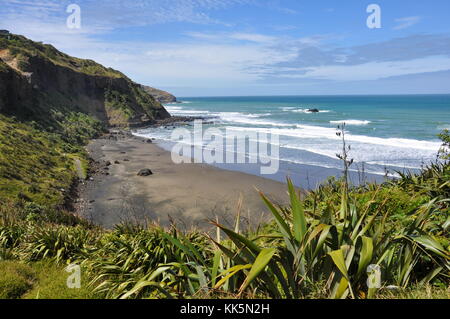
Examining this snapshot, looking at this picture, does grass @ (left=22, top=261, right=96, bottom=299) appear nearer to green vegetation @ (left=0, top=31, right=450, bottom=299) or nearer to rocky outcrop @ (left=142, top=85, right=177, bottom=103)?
green vegetation @ (left=0, top=31, right=450, bottom=299)

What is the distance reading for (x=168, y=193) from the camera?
21.1 meters

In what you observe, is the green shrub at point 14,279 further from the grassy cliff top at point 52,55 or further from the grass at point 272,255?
the grassy cliff top at point 52,55

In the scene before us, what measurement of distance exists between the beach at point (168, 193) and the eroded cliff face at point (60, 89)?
48.7 ft

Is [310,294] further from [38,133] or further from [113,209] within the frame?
[38,133]

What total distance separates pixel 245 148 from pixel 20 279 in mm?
31294

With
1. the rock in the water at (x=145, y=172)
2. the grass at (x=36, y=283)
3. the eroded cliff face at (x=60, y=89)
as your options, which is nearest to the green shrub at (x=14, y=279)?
the grass at (x=36, y=283)

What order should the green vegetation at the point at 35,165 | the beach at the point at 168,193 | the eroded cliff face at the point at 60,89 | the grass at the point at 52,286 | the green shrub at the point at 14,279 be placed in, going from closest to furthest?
1. the grass at the point at 52,286
2. the green shrub at the point at 14,279
3. the beach at the point at 168,193
4. the green vegetation at the point at 35,165
5. the eroded cliff face at the point at 60,89

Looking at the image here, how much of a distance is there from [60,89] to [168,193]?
152 ft

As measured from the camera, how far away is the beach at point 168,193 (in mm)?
16688

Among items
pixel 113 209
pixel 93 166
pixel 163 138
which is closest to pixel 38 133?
pixel 93 166

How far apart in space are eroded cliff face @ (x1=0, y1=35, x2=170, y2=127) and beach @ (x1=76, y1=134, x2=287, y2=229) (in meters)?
14.8

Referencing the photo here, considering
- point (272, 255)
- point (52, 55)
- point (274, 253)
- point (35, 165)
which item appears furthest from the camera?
point (52, 55)

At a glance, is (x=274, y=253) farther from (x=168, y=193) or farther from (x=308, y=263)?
(x=168, y=193)

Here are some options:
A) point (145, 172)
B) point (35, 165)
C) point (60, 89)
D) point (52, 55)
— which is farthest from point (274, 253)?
point (52, 55)
